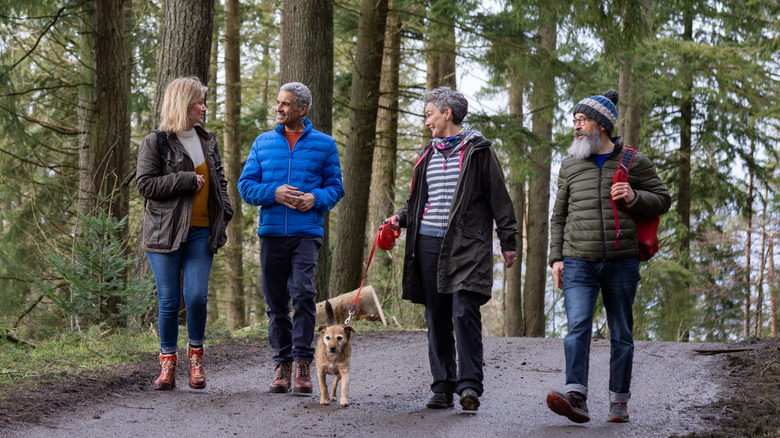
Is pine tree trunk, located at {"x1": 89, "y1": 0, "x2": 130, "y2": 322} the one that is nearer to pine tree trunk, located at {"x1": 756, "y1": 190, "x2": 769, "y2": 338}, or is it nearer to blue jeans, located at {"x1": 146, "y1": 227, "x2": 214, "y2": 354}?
blue jeans, located at {"x1": 146, "y1": 227, "x2": 214, "y2": 354}

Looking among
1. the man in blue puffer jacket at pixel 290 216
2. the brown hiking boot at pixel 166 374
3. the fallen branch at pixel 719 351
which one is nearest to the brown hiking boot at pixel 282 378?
the man in blue puffer jacket at pixel 290 216

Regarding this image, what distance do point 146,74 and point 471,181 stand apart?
13.9 m

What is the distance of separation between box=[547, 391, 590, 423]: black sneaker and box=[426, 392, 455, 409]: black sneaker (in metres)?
0.93

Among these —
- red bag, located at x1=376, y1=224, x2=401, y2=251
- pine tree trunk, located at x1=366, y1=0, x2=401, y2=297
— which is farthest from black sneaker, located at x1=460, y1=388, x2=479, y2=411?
pine tree trunk, located at x1=366, y1=0, x2=401, y2=297

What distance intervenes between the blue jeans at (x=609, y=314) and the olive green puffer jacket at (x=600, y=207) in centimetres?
11

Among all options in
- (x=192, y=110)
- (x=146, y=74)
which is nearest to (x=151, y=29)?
(x=146, y=74)

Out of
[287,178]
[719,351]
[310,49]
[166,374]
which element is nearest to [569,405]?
[287,178]

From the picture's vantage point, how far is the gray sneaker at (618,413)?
5367 millimetres

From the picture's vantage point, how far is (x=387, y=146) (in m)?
17.7

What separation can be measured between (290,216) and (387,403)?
169 cm

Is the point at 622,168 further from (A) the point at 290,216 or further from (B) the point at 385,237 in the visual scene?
(A) the point at 290,216

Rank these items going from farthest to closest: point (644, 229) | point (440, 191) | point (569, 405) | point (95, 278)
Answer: point (95, 278)
point (440, 191)
point (644, 229)
point (569, 405)

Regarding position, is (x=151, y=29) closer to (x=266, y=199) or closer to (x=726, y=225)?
(x=266, y=199)

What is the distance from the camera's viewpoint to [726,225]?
2583 centimetres
